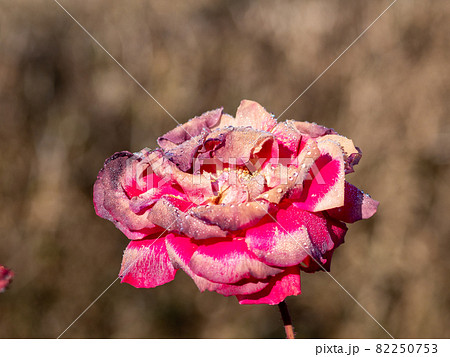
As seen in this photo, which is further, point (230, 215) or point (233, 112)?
point (233, 112)

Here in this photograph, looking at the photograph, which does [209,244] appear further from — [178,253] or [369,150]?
[369,150]

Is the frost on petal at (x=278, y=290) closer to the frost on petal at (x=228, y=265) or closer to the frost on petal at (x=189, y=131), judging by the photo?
the frost on petal at (x=228, y=265)

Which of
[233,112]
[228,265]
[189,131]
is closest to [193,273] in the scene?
[228,265]

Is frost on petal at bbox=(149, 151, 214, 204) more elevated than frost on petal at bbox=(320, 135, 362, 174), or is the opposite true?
frost on petal at bbox=(320, 135, 362, 174)

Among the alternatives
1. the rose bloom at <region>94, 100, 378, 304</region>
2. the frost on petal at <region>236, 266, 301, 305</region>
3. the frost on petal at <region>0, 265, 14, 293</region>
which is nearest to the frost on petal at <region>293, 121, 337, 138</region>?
the rose bloom at <region>94, 100, 378, 304</region>

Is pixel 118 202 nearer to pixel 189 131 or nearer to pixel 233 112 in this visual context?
pixel 189 131

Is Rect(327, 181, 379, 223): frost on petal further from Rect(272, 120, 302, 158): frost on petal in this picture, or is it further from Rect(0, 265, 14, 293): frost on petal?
Rect(0, 265, 14, 293): frost on petal

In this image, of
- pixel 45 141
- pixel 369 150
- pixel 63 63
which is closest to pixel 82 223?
pixel 45 141

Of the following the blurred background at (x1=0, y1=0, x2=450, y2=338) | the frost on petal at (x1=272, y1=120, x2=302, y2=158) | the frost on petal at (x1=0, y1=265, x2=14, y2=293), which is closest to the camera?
the frost on petal at (x1=0, y1=265, x2=14, y2=293)

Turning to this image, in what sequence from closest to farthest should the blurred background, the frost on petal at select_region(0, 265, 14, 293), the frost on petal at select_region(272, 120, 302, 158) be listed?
the frost on petal at select_region(0, 265, 14, 293), the frost on petal at select_region(272, 120, 302, 158), the blurred background
